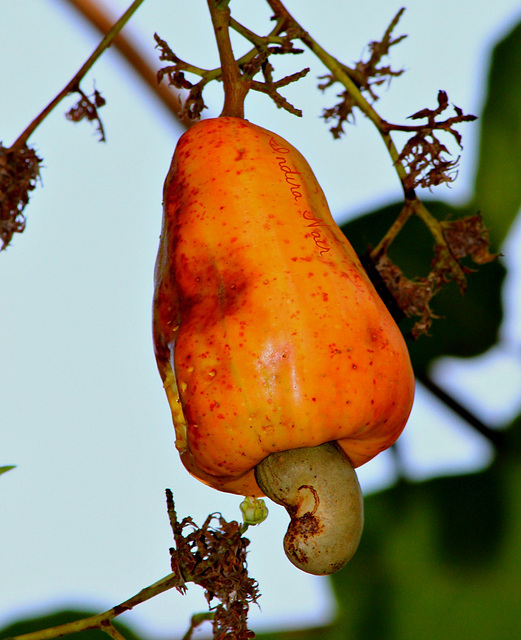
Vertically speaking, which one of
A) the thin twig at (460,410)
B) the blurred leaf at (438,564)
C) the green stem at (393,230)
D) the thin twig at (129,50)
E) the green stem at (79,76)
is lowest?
the blurred leaf at (438,564)

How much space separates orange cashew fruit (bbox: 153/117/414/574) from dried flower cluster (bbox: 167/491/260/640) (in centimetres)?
5

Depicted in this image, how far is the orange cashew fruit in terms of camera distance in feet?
2.37

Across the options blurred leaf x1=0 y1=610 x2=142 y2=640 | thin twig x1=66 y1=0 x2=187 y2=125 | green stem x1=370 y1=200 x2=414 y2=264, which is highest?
thin twig x1=66 y1=0 x2=187 y2=125

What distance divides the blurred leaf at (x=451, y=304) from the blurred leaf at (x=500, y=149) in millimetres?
95

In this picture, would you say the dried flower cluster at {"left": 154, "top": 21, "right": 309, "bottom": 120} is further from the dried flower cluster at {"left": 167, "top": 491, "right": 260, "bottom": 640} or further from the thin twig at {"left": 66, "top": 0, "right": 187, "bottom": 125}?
the thin twig at {"left": 66, "top": 0, "right": 187, "bottom": 125}

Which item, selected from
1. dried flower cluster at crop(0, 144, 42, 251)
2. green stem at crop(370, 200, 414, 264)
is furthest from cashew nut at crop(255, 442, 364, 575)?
dried flower cluster at crop(0, 144, 42, 251)

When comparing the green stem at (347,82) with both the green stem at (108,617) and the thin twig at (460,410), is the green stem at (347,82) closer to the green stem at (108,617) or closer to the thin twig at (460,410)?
the green stem at (108,617)

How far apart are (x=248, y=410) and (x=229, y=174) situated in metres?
0.22

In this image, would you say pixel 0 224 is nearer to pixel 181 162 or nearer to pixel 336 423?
pixel 181 162

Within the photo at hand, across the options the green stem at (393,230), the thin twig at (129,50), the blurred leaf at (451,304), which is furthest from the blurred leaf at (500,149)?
the green stem at (393,230)

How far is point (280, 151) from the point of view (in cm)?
84

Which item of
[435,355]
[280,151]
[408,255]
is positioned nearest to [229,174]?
[280,151]

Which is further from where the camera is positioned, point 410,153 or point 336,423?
point 410,153

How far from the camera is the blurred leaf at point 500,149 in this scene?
1.74m
